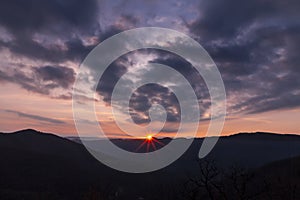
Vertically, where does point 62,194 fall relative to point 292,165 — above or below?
below

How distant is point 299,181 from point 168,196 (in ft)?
187

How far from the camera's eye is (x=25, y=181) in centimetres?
17088

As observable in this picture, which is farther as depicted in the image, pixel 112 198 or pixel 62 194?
pixel 62 194

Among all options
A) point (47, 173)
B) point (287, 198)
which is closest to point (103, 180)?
point (47, 173)

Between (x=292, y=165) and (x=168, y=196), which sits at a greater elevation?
(x=292, y=165)

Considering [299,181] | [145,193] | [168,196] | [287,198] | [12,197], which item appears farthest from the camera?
[145,193]

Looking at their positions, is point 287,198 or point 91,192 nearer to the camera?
point 91,192

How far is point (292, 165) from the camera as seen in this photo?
152875 millimetres

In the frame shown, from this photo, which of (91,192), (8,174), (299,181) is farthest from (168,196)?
(91,192)

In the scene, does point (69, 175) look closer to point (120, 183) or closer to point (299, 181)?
point (120, 183)

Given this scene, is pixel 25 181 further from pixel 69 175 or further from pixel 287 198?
pixel 287 198

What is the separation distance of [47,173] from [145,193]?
203ft

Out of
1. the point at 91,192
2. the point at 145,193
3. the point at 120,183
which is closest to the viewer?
the point at 91,192

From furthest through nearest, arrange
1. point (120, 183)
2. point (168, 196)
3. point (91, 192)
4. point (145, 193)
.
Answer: point (120, 183) < point (145, 193) < point (168, 196) < point (91, 192)
